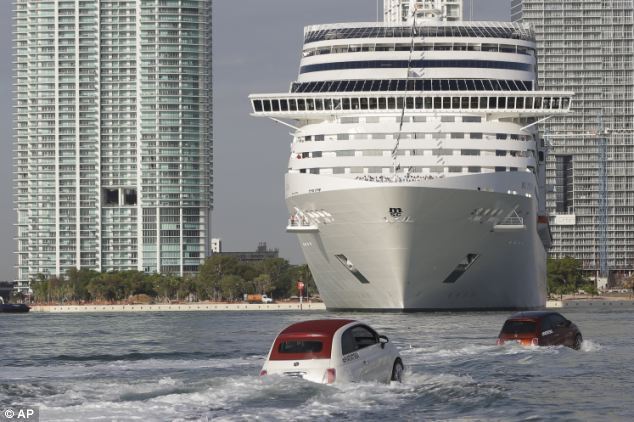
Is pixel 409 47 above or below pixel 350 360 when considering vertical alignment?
above

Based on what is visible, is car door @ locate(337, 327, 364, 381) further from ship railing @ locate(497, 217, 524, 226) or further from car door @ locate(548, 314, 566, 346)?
ship railing @ locate(497, 217, 524, 226)

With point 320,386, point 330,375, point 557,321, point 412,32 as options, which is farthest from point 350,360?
point 412,32

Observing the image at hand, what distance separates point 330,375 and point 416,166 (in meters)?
60.9

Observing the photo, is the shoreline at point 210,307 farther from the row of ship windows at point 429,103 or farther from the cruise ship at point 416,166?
the row of ship windows at point 429,103

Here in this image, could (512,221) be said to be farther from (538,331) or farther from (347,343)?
(347,343)

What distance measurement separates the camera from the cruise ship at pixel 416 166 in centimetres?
8869

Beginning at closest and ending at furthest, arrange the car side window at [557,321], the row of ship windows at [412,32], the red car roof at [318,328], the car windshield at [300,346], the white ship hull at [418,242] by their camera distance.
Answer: the car windshield at [300,346] → the red car roof at [318,328] → the car side window at [557,321] → the white ship hull at [418,242] → the row of ship windows at [412,32]

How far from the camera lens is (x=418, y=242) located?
88375mm

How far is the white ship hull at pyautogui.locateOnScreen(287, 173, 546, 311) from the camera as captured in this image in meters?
87.8

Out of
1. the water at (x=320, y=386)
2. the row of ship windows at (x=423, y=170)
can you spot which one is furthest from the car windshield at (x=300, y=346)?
the row of ship windows at (x=423, y=170)

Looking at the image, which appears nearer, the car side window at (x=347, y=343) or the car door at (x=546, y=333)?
the car side window at (x=347, y=343)

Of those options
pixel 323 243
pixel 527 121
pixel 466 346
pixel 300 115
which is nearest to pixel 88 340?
pixel 466 346

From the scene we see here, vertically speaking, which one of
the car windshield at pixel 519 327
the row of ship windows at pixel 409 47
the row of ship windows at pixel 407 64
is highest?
the row of ship windows at pixel 409 47

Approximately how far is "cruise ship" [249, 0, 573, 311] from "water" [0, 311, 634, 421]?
33372 mm
